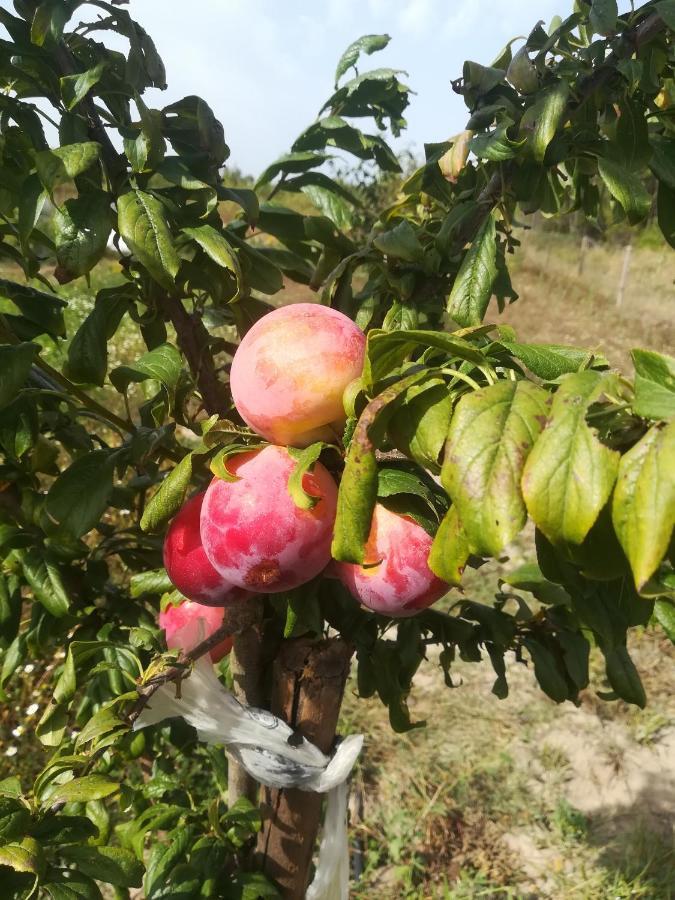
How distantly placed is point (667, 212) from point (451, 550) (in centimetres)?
76

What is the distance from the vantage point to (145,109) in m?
0.76

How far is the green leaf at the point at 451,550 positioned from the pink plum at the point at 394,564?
7.1 inches

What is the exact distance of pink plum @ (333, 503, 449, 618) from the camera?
2.19ft

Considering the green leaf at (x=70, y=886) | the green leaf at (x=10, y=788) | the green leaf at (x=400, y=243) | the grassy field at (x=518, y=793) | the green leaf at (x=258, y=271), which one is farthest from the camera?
the grassy field at (x=518, y=793)

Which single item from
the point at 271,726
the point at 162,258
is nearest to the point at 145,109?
the point at 162,258

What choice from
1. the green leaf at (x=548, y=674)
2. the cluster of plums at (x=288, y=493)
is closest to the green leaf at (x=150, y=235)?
the cluster of plums at (x=288, y=493)

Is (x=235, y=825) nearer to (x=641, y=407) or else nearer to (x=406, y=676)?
(x=406, y=676)

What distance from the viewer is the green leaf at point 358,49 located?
1091mm

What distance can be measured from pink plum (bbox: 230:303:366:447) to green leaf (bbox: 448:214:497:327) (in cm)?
19

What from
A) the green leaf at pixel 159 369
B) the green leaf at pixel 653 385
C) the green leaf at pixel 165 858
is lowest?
the green leaf at pixel 165 858

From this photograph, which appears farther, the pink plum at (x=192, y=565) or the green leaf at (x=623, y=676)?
the green leaf at (x=623, y=676)

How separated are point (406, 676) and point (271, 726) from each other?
233 mm

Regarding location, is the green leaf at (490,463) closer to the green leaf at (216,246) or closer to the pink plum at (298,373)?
the pink plum at (298,373)

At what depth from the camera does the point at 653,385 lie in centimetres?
42
